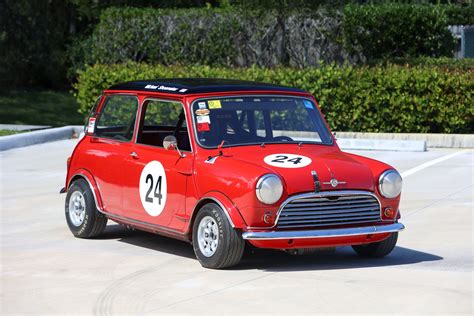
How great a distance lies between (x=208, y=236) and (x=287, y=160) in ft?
3.01

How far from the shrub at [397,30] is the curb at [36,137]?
8.22 m

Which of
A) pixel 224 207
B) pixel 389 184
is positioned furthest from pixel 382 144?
pixel 224 207

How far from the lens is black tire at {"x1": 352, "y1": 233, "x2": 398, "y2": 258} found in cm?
1007

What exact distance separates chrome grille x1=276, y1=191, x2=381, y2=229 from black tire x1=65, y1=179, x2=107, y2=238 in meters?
2.53

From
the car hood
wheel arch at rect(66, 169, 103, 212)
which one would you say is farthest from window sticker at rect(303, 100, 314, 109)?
wheel arch at rect(66, 169, 103, 212)

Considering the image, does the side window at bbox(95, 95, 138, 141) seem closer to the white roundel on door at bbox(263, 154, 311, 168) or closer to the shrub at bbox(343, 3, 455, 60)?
the white roundel on door at bbox(263, 154, 311, 168)

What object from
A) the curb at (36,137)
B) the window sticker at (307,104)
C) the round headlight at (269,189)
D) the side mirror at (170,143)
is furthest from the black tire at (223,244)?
the curb at (36,137)

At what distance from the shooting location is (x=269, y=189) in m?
9.22

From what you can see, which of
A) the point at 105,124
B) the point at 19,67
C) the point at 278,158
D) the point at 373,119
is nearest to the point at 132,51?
the point at 19,67

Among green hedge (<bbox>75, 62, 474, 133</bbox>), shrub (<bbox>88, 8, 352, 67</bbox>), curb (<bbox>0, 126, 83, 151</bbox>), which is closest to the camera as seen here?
curb (<bbox>0, 126, 83, 151</bbox>)

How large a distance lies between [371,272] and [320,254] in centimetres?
102

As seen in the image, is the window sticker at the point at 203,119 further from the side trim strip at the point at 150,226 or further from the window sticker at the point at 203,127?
the side trim strip at the point at 150,226

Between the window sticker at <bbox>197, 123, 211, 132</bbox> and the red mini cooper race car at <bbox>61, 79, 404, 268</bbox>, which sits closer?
the red mini cooper race car at <bbox>61, 79, 404, 268</bbox>

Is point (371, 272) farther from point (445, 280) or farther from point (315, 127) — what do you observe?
point (315, 127)
